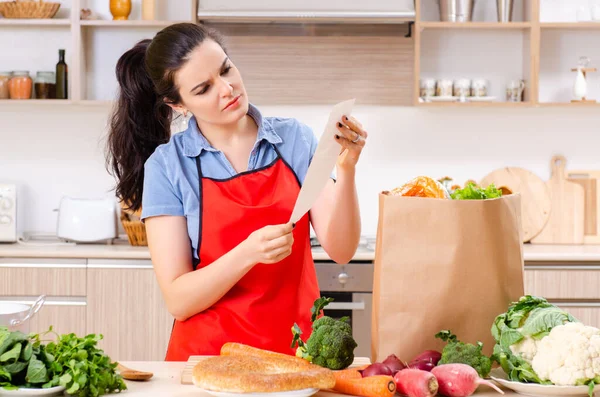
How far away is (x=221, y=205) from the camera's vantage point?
177cm

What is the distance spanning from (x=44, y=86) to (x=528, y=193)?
237cm

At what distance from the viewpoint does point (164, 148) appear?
183 cm

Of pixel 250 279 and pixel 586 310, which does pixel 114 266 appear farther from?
pixel 586 310

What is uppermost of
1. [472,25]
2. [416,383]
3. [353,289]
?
[472,25]

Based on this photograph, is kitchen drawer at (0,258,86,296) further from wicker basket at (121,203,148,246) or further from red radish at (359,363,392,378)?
red radish at (359,363,392,378)

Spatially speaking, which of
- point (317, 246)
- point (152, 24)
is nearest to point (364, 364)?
point (317, 246)

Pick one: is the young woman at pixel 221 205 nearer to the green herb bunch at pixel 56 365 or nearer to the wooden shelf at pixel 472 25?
the green herb bunch at pixel 56 365

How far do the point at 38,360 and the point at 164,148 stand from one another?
704 millimetres

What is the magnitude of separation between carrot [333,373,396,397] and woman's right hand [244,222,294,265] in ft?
0.99

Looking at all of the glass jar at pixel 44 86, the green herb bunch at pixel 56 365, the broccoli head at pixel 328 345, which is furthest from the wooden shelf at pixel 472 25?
the green herb bunch at pixel 56 365

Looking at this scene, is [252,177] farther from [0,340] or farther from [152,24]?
[152,24]

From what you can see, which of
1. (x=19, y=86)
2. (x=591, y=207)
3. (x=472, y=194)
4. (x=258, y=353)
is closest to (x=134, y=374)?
(x=258, y=353)

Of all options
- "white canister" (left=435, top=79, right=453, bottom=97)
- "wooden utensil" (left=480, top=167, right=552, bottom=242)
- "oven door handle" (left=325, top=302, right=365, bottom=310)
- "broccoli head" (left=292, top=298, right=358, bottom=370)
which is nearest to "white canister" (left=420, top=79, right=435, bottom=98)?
"white canister" (left=435, top=79, right=453, bottom=97)

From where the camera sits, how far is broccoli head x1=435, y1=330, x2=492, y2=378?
1279 millimetres
